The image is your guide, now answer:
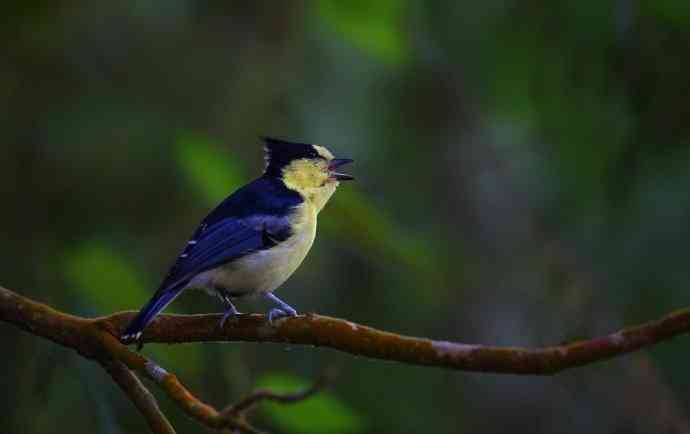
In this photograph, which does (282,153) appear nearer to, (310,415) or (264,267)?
(264,267)

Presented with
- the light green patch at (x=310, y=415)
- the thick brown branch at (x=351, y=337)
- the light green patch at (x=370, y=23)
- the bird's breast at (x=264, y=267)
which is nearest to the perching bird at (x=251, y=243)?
the bird's breast at (x=264, y=267)

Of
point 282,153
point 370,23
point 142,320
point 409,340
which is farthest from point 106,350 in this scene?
point 370,23

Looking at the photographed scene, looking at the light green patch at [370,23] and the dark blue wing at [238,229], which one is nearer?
the dark blue wing at [238,229]

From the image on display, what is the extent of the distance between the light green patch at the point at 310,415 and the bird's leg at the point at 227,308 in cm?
24

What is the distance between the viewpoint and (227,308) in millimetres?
3184

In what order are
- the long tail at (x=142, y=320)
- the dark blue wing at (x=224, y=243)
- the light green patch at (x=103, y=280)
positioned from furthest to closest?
the light green patch at (x=103, y=280), the dark blue wing at (x=224, y=243), the long tail at (x=142, y=320)

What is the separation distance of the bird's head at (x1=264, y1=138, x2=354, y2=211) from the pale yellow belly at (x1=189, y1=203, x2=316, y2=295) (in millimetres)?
360

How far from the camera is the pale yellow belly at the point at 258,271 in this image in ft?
11.3

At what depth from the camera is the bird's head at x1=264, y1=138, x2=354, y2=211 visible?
3883mm

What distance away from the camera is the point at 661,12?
12.4 ft

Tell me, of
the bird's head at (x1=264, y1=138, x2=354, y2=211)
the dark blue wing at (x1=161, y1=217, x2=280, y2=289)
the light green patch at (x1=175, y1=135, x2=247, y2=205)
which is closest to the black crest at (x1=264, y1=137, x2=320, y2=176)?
the bird's head at (x1=264, y1=138, x2=354, y2=211)

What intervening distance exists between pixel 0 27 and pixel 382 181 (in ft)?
7.00

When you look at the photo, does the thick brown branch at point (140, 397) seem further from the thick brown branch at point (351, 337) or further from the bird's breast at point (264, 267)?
the bird's breast at point (264, 267)

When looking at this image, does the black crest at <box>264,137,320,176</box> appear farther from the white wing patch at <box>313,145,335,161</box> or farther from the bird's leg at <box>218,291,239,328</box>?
the bird's leg at <box>218,291,239,328</box>
